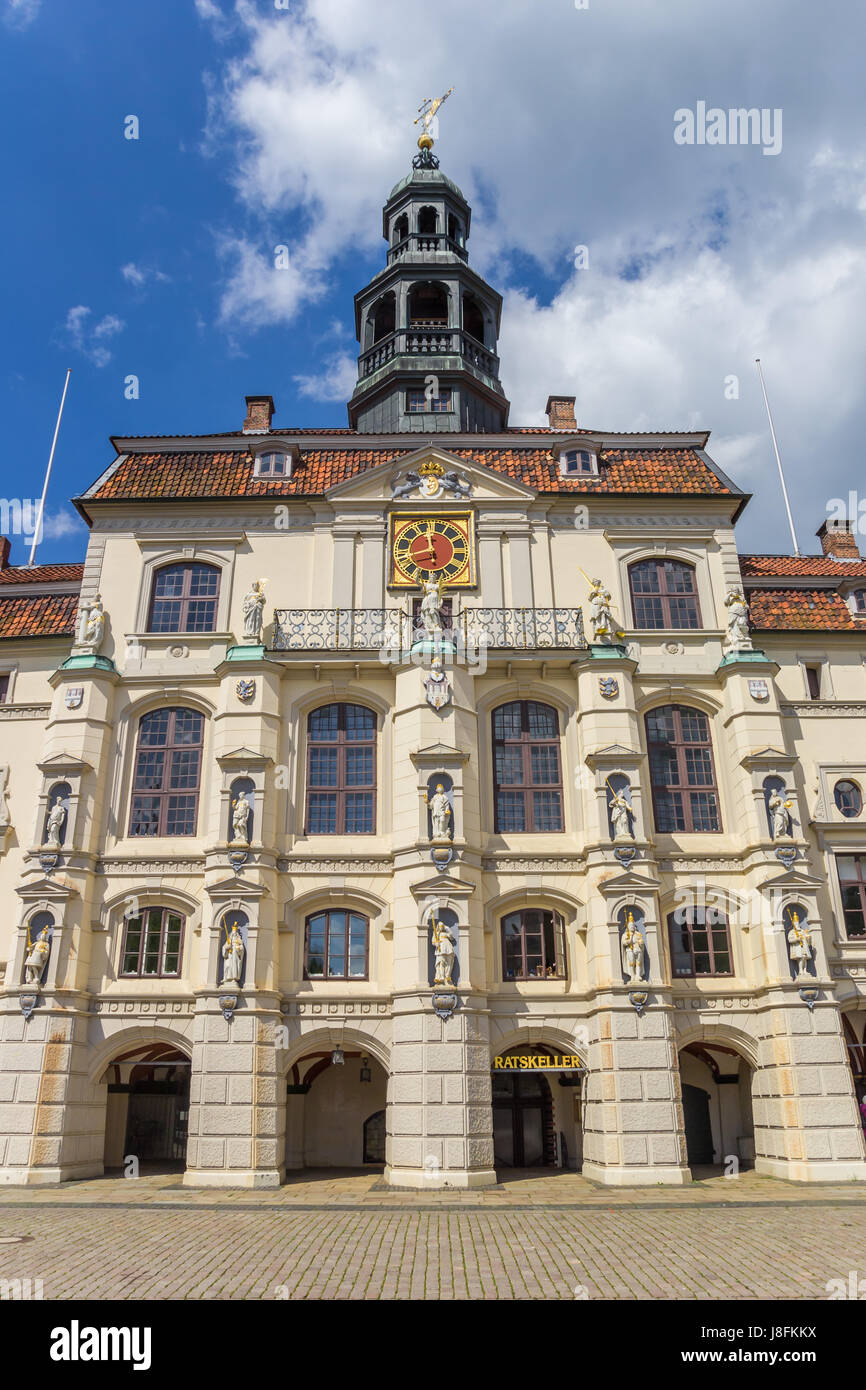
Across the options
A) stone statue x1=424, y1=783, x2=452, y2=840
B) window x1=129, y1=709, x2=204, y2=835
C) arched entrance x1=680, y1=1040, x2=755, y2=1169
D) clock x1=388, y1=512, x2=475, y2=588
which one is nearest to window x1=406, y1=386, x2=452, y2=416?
clock x1=388, y1=512, x2=475, y2=588

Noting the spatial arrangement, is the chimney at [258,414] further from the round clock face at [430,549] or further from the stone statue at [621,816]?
the stone statue at [621,816]

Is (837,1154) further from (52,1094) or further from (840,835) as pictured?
(52,1094)

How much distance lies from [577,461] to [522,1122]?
19564mm

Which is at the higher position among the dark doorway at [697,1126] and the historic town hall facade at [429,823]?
the historic town hall facade at [429,823]

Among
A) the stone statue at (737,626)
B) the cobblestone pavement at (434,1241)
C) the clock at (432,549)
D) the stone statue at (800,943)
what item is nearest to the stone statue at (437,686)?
the clock at (432,549)

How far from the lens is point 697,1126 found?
26.5 metres

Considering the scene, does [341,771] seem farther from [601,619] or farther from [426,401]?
[426,401]

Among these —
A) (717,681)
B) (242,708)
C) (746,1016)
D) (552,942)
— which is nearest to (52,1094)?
(242,708)

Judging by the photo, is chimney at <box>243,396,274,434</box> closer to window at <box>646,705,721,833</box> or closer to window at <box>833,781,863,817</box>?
window at <box>646,705,721,833</box>

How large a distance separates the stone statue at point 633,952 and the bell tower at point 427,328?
63.3 feet

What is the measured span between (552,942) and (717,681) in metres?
8.80

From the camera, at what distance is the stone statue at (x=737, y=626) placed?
1112 inches

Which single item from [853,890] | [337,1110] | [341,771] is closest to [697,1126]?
[853,890]

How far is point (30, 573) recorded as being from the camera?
33.6 meters
